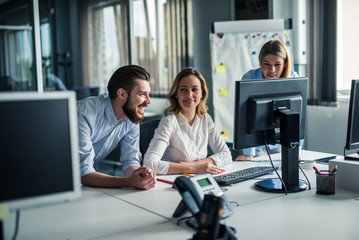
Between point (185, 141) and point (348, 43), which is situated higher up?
point (348, 43)

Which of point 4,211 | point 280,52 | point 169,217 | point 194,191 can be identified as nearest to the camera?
point 4,211

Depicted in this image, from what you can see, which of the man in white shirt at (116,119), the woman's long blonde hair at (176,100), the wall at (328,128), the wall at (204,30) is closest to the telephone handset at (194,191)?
the man in white shirt at (116,119)

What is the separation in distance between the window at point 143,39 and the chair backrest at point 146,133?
1.59 metres

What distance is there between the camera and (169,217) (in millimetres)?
1483

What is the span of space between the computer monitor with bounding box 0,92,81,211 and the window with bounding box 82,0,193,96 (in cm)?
297

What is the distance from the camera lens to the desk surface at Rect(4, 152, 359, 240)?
133 centimetres

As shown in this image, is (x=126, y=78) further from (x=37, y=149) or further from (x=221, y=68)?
(x=221, y=68)

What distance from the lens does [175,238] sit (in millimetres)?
1288

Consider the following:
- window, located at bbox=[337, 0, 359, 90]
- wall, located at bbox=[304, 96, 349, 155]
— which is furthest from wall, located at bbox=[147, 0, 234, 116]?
window, located at bbox=[337, 0, 359, 90]

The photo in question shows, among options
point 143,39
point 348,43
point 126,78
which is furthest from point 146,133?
point 143,39

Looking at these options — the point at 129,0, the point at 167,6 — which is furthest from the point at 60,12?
the point at 129,0

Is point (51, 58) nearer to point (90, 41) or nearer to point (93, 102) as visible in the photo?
point (90, 41)

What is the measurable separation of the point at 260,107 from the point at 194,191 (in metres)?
0.61

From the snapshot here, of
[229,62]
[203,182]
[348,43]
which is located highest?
[348,43]
